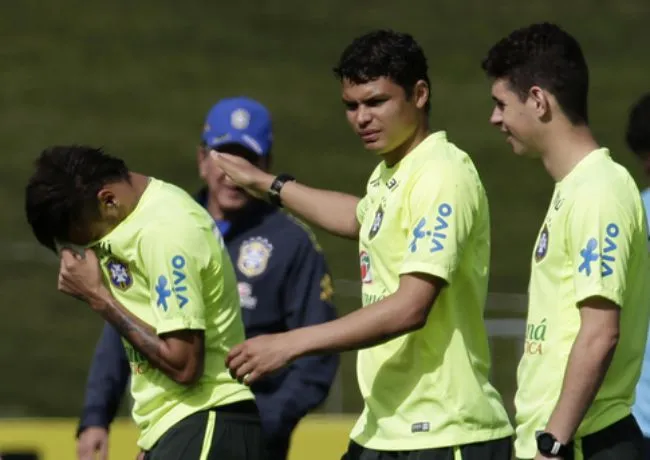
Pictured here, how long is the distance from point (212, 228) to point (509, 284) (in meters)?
13.6

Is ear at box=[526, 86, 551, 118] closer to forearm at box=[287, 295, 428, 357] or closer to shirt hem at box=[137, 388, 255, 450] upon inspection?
forearm at box=[287, 295, 428, 357]

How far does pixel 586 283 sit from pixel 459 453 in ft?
2.68

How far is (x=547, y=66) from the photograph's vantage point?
202 inches

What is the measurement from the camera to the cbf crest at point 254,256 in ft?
22.9

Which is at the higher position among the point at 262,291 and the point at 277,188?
the point at 277,188

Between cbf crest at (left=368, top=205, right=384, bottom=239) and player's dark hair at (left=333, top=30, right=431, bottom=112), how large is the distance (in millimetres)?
389

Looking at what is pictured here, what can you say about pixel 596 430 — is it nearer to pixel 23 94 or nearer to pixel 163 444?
pixel 163 444

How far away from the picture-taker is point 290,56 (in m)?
25.6

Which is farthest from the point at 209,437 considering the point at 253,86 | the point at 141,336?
the point at 253,86

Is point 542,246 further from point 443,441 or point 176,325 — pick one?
point 176,325

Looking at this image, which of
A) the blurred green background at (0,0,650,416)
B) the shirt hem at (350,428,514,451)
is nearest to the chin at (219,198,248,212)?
the shirt hem at (350,428,514,451)

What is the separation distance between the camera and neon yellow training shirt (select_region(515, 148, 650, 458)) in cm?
486

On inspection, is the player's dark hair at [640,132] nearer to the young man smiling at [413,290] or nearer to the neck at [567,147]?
the young man smiling at [413,290]

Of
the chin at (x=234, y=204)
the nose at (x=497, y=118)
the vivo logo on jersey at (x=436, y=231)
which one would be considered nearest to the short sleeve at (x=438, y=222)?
the vivo logo on jersey at (x=436, y=231)
